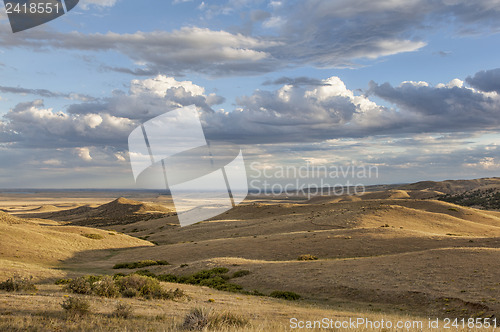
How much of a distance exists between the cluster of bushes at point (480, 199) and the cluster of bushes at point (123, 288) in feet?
301

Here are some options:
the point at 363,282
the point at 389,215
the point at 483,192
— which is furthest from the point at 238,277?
the point at 483,192

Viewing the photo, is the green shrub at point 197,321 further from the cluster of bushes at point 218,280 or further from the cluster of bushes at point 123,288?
the cluster of bushes at point 218,280

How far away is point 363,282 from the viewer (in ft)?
68.9

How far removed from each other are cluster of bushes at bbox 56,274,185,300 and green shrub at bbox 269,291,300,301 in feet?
18.0

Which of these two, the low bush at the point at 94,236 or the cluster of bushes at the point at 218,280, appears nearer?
the cluster of bushes at the point at 218,280

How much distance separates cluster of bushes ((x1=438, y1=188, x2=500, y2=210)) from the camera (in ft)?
294

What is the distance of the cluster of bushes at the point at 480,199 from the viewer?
89544 mm

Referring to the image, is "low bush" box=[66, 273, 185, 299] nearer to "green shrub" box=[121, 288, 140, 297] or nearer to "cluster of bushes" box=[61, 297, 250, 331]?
"green shrub" box=[121, 288, 140, 297]

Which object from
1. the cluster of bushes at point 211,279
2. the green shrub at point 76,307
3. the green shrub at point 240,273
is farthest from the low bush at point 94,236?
the green shrub at point 76,307

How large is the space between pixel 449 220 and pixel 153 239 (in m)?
43.4

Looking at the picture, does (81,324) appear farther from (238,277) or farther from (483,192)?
(483,192)

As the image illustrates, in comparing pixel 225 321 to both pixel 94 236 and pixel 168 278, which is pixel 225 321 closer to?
pixel 168 278

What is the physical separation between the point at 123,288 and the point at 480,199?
10481 centimetres

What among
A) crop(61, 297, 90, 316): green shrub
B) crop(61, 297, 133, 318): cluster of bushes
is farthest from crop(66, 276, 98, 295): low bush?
crop(61, 297, 90, 316): green shrub
